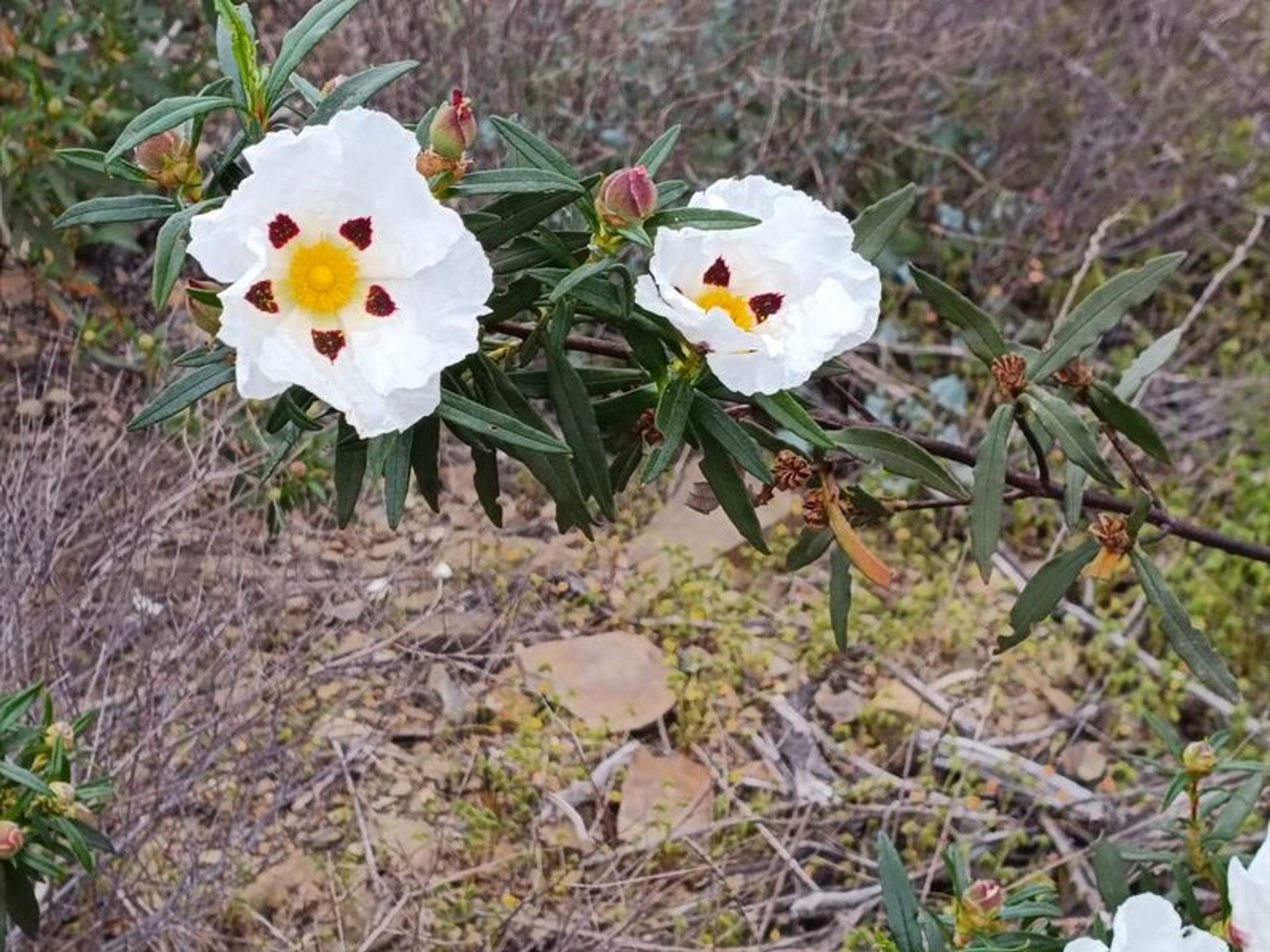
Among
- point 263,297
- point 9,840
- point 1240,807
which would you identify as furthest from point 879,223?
point 9,840

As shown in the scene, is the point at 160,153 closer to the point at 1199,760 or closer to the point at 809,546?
the point at 809,546

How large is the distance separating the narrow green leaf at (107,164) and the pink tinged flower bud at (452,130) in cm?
30

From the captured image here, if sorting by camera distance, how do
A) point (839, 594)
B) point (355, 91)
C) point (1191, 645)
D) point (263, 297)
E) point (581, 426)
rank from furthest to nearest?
1. point (839, 594)
2. point (1191, 645)
3. point (581, 426)
4. point (355, 91)
5. point (263, 297)

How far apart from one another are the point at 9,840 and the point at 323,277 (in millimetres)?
945

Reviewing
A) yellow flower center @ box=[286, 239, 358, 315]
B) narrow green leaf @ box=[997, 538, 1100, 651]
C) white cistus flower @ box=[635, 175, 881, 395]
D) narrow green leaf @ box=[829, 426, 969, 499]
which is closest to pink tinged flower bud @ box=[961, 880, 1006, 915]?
narrow green leaf @ box=[997, 538, 1100, 651]

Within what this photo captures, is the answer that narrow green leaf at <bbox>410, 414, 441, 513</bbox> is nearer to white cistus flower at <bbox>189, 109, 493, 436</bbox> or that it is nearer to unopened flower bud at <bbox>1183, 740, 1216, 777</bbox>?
white cistus flower at <bbox>189, 109, 493, 436</bbox>

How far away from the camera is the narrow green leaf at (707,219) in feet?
4.39

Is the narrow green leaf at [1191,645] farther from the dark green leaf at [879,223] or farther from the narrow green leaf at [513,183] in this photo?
the narrow green leaf at [513,183]

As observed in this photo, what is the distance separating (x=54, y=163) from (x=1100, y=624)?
2.87m

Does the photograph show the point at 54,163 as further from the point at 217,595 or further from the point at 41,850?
the point at 41,850

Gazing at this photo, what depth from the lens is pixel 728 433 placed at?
146cm

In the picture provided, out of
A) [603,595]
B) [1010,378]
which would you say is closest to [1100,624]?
[603,595]

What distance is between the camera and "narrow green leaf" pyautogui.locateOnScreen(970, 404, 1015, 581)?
173 cm

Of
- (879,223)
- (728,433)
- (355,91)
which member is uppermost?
(355,91)
